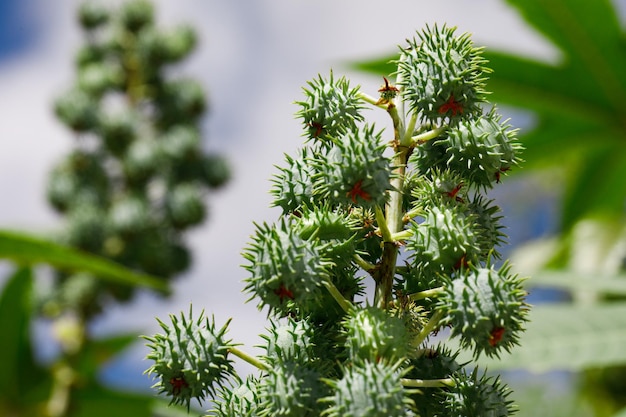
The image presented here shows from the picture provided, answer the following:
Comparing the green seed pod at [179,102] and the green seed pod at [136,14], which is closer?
the green seed pod at [179,102]

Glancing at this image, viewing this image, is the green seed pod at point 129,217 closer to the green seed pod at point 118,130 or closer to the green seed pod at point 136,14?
the green seed pod at point 118,130

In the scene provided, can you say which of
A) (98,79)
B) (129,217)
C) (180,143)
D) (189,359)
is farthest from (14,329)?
(189,359)

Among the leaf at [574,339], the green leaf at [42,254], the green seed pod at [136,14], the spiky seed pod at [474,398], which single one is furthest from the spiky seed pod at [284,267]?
the green seed pod at [136,14]

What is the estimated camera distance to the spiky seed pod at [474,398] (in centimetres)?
113

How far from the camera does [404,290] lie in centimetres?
125

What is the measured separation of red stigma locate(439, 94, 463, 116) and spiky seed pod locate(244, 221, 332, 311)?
0.95ft

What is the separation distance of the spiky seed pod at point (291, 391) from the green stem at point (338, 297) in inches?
4.0

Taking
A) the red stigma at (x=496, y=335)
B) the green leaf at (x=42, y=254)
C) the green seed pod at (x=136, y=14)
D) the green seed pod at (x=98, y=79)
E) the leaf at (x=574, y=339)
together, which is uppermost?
the green seed pod at (x=136, y=14)

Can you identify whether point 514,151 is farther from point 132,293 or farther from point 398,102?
point 132,293

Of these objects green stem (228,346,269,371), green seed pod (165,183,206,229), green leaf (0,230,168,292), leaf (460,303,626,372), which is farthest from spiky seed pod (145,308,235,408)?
green seed pod (165,183,206,229)

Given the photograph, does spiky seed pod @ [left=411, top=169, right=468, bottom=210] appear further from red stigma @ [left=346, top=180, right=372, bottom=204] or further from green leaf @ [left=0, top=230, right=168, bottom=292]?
green leaf @ [left=0, top=230, right=168, bottom=292]

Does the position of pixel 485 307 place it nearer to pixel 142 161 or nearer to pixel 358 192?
pixel 358 192

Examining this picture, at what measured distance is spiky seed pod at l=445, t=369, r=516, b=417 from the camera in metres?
1.13

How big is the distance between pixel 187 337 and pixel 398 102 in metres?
0.49
